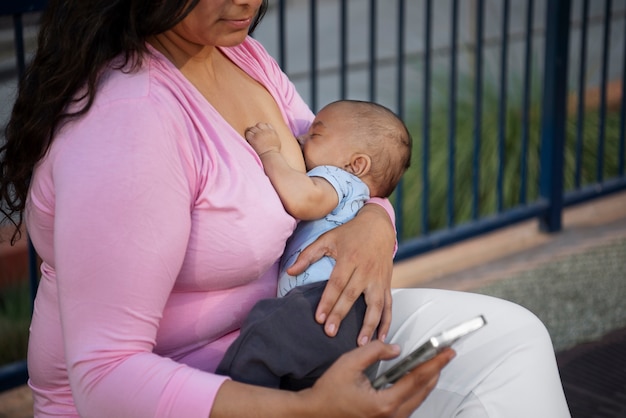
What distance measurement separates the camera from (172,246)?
1.61m

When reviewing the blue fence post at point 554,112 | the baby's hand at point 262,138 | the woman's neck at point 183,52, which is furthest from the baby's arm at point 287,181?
the blue fence post at point 554,112

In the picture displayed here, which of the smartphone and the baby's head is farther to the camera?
the baby's head

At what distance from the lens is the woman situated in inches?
61.7

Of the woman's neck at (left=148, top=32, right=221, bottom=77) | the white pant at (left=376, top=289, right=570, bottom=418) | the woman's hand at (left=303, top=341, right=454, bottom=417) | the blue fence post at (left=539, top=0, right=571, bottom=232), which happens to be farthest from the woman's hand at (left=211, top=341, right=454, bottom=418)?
the blue fence post at (left=539, top=0, right=571, bottom=232)

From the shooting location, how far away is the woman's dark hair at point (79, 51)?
167cm

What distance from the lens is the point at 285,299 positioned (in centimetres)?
180

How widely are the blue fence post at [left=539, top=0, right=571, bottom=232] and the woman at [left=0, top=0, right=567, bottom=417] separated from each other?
2748 millimetres

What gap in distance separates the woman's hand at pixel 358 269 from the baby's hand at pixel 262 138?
0.63 feet

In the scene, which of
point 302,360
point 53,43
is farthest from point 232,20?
point 302,360

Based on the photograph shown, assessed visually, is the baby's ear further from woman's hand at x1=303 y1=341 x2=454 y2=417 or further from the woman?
woman's hand at x1=303 y1=341 x2=454 y2=417

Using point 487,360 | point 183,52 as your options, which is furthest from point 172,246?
point 487,360

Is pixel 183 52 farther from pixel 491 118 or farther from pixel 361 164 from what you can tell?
pixel 491 118

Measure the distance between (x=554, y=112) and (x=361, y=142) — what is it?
267 cm

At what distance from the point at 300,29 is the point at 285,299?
19.5 ft
